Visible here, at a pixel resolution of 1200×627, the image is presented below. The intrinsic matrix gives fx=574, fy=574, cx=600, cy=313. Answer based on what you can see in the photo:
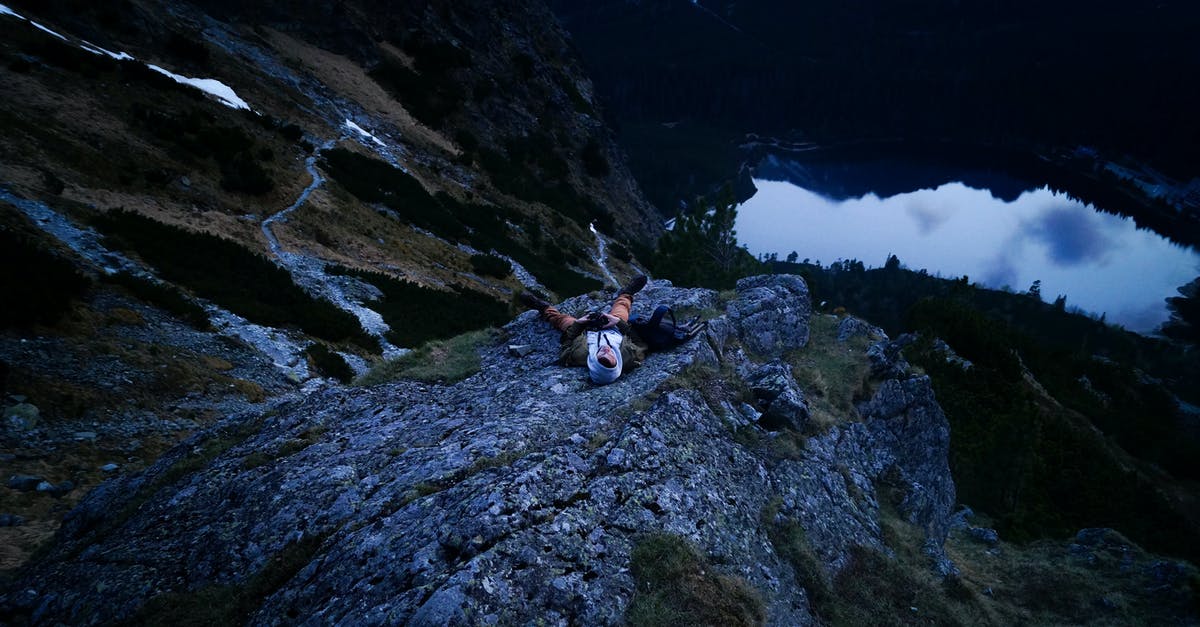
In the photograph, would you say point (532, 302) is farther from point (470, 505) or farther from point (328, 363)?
point (328, 363)

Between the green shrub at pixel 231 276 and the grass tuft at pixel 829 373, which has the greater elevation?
the grass tuft at pixel 829 373

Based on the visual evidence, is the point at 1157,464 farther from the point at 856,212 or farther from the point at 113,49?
the point at 856,212

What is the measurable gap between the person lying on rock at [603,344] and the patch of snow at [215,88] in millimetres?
32917

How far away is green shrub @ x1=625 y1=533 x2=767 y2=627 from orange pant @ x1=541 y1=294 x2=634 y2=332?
6.01 meters

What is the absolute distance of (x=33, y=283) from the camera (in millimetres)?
15008

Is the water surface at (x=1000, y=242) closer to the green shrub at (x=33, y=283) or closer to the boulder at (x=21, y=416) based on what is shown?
the green shrub at (x=33, y=283)

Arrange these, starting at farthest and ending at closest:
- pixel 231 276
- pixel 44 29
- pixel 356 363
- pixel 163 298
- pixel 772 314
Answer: pixel 44 29, pixel 231 276, pixel 356 363, pixel 163 298, pixel 772 314

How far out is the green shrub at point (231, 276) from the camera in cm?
1978

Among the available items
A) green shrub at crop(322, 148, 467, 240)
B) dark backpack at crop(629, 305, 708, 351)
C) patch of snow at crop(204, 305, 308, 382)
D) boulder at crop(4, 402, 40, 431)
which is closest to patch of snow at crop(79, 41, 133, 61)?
green shrub at crop(322, 148, 467, 240)

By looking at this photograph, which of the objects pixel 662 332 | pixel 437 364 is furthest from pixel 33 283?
pixel 662 332

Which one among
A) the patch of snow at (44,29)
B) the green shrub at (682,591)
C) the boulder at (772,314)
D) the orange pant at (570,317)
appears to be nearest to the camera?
the green shrub at (682,591)

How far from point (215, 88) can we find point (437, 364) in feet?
111

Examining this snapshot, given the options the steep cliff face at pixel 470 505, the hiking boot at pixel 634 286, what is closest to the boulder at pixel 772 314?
the hiking boot at pixel 634 286

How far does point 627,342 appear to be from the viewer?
11.3 metres
